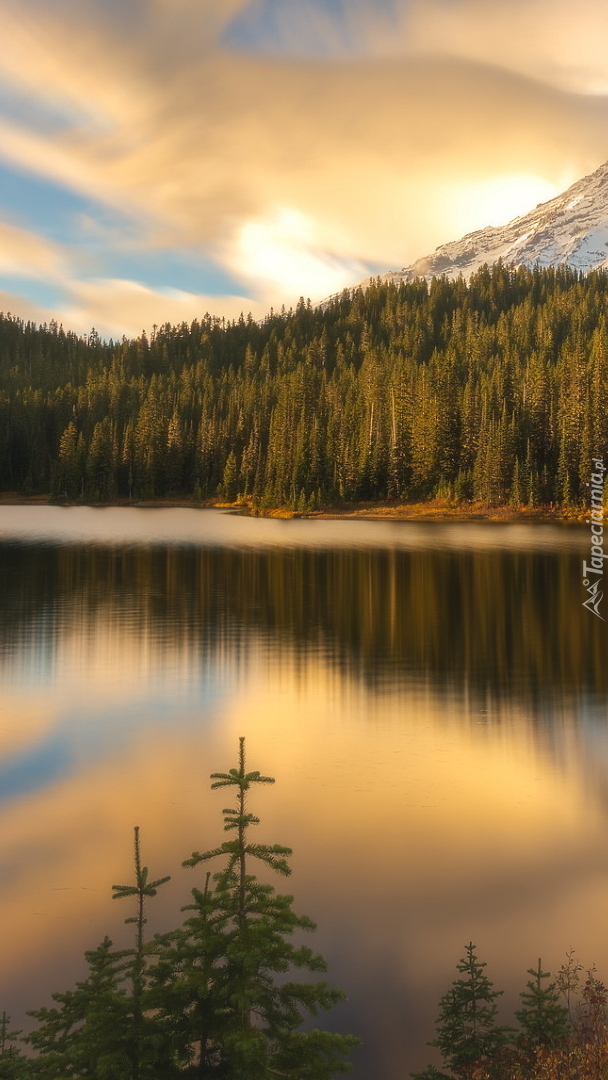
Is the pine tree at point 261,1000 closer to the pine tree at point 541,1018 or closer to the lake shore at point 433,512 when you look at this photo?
the pine tree at point 541,1018

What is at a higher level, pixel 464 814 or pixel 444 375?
pixel 444 375

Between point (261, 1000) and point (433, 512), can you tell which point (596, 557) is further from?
point (261, 1000)

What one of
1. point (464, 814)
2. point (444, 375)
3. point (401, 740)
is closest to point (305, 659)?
point (401, 740)

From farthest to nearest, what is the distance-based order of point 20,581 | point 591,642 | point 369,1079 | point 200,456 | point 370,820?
point 200,456 → point 20,581 → point 591,642 → point 370,820 → point 369,1079

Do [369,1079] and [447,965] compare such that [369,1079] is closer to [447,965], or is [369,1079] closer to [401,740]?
[447,965]

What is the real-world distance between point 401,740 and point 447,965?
9.10 meters

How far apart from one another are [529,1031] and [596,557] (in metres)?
56.3

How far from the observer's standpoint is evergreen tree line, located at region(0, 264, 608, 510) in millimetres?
119875

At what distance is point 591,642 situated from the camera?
102ft

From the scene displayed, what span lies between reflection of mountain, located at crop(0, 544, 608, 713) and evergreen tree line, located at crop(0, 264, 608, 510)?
2594 inches

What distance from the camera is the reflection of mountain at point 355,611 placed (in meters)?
27.0

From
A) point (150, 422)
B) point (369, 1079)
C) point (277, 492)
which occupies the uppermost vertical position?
point (150, 422)

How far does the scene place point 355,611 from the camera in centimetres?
3762

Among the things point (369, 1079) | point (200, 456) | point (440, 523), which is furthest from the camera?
point (200, 456)
